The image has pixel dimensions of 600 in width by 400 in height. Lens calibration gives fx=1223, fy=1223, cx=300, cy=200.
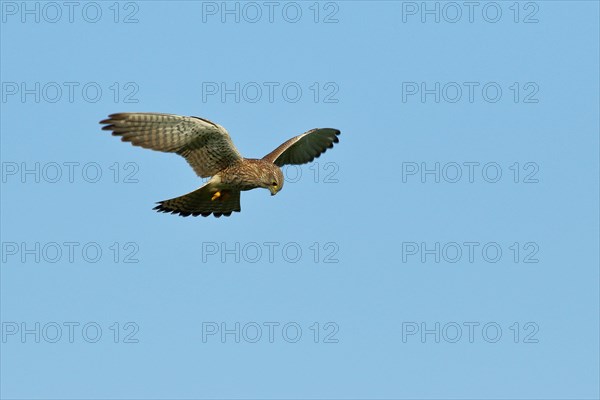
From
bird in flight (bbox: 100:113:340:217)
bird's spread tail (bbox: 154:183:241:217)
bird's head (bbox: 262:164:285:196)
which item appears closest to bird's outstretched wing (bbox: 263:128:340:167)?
bird in flight (bbox: 100:113:340:217)

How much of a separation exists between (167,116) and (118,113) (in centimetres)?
75

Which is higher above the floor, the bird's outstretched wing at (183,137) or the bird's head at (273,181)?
the bird's outstretched wing at (183,137)

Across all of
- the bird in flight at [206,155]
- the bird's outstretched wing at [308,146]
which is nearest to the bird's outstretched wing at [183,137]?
the bird in flight at [206,155]

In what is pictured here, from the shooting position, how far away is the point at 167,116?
61.8 feet

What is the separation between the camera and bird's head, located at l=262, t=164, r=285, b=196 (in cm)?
2008

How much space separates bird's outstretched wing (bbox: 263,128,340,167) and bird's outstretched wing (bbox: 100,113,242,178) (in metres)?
2.18

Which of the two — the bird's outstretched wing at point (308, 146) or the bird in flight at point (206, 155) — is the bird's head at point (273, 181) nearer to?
the bird in flight at point (206, 155)

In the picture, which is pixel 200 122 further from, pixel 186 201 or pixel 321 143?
pixel 321 143

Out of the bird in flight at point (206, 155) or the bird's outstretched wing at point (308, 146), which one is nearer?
the bird in flight at point (206, 155)

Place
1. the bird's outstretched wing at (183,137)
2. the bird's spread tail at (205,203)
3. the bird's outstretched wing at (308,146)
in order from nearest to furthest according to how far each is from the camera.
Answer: the bird's outstretched wing at (183,137)
the bird's spread tail at (205,203)
the bird's outstretched wing at (308,146)

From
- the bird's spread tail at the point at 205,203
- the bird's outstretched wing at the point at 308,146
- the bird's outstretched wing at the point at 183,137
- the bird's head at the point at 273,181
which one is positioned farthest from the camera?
the bird's outstretched wing at the point at 308,146

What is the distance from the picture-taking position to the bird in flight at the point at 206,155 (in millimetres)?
18828

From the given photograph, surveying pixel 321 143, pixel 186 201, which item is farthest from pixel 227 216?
pixel 321 143

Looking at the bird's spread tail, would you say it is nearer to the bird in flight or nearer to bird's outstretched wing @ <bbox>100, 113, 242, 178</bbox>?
the bird in flight
